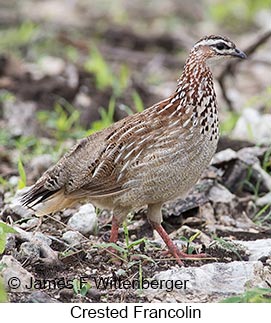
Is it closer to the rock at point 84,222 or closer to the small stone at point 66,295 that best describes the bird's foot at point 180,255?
the rock at point 84,222

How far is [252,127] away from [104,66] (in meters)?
2.71

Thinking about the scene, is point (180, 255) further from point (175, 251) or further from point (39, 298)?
point (39, 298)

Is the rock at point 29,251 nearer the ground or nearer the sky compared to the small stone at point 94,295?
nearer the sky

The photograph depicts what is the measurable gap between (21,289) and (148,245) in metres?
1.31

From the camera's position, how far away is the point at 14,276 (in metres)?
5.35

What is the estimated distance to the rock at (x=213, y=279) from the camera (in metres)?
5.46

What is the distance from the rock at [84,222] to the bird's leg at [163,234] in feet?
1.74

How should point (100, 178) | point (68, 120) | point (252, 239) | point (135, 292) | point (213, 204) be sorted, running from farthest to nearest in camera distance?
1. point (68, 120)
2. point (213, 204)
3. point (252, 239)
4. point (100, 178)
5. point (135, 292)

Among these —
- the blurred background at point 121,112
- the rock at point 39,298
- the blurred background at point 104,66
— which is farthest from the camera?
the blurred background at point 104,66

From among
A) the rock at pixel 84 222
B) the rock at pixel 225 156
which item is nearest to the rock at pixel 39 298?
the rock at pixel 84 222

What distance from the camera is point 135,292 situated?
545 centimetres

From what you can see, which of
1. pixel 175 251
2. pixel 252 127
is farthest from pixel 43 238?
pixel 252 127
